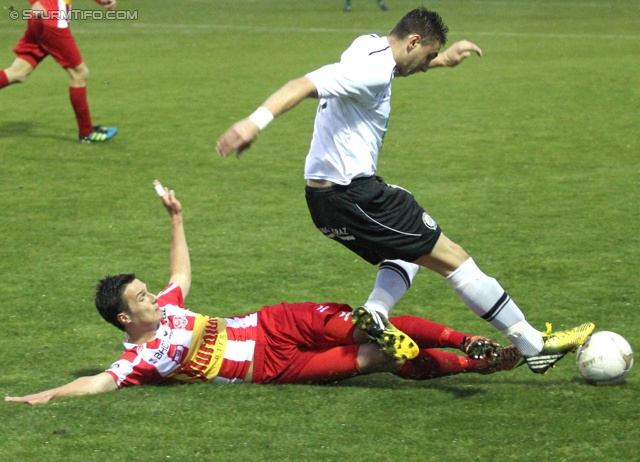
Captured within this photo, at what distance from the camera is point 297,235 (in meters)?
8.47

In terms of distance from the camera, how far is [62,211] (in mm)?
9156

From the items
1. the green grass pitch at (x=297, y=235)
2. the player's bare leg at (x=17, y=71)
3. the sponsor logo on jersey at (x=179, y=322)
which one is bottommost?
the green grass pitch at (x=297, y=235)

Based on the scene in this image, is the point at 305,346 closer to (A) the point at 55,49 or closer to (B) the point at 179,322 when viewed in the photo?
(B) the point at 179,322

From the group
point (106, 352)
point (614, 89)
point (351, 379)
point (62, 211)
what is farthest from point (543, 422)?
point (614, 89)

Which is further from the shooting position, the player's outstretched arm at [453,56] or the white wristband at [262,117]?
the player's outstretched arm at [453,56]

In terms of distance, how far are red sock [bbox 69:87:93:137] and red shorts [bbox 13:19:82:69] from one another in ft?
1.04

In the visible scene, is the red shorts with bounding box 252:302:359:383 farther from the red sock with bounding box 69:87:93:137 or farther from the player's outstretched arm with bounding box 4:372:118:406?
the red sock with bounding box 69:87:93:137

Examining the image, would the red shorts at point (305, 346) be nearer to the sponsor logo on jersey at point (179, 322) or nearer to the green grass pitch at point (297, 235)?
the green grass pitch at point (297, 235)

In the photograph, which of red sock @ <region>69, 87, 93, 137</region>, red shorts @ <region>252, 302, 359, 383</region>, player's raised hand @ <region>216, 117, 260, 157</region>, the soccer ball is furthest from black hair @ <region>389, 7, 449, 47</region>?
red sock @ <region>69, 87, 93, 137</region>

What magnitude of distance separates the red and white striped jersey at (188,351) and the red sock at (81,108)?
6.45 meters

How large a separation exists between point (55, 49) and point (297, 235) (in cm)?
447

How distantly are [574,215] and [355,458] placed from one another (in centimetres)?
489

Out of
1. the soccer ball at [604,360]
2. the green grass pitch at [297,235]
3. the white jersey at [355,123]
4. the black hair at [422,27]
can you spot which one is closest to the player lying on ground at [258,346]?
the green grass pitch at [297,235]

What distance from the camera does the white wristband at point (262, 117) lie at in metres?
4.61
